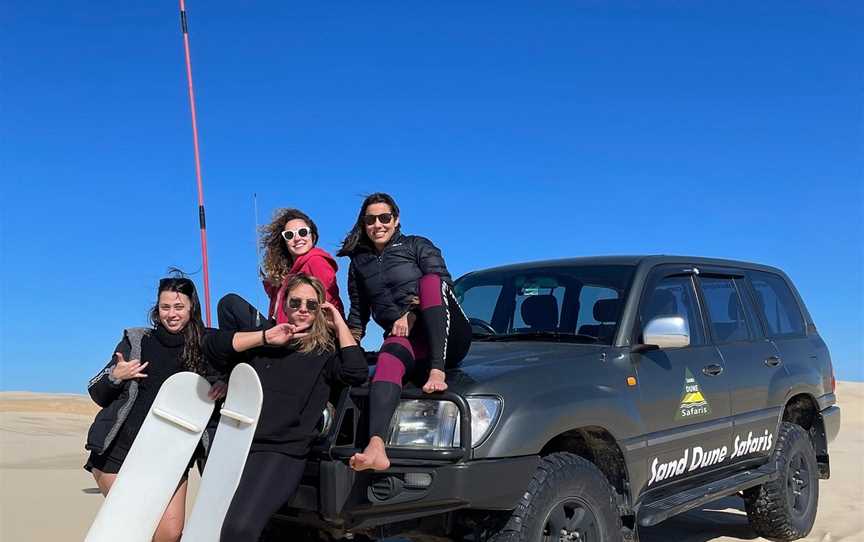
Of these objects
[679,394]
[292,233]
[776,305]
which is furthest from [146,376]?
[776,305]

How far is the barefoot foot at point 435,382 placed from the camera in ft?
12.3

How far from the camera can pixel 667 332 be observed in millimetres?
4465

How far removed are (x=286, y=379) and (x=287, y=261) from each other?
1.23 m

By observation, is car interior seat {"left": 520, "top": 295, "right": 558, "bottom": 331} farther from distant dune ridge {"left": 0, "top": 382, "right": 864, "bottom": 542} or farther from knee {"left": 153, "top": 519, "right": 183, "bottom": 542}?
knee {"left": 153, "top": 519, "right": 183, "bottom": 542}

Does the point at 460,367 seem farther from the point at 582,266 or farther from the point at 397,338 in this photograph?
the point at 582,266

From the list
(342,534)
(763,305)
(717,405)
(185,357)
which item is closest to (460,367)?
(342,534)

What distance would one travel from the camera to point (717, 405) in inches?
208

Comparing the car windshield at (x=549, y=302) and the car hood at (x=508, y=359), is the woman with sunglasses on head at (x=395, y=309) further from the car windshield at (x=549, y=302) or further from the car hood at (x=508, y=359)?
A: the car windshield at (x=549, y=302)

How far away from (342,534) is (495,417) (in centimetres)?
86

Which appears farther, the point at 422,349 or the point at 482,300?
the point at 482,300

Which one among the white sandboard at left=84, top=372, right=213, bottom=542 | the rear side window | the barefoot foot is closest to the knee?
the white sandboard at left=84, top=372, right=213, bottom=542

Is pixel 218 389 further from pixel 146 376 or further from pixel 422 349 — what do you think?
pixel 422 349

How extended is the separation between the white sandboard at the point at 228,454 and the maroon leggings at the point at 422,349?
0.54m

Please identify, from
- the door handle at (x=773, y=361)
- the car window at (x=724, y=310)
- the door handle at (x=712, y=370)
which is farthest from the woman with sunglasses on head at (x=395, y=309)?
the door handle at (x=773, y=361)
